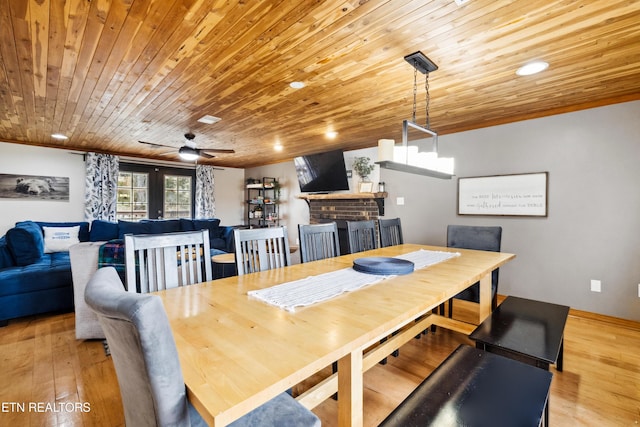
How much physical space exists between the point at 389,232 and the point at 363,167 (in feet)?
6.80

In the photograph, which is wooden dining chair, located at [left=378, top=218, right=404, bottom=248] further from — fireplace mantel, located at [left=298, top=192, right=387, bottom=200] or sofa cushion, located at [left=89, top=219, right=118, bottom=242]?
sofa cushion, located at [left=89, top=219, right=118, bottom=242]

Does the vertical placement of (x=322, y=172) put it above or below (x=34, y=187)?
above

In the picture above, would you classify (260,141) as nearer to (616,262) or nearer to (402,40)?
(402,40)

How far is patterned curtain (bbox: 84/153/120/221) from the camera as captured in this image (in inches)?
217

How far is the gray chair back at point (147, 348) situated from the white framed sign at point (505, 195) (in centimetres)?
390

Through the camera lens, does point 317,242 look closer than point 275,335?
No

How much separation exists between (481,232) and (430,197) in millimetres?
1395

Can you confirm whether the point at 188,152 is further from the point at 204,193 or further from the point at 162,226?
the point at 204,193

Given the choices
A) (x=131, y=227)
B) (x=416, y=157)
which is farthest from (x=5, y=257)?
(x=416, y=157)

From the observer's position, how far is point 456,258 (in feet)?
7.59

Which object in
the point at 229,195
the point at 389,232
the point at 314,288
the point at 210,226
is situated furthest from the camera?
the point at 229,195

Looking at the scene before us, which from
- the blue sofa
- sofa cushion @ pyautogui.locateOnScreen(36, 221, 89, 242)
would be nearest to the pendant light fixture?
the blue sofa

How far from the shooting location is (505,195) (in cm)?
358

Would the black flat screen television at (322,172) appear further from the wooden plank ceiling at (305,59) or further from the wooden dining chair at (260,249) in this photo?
the wooden dining chair at (260,249)
